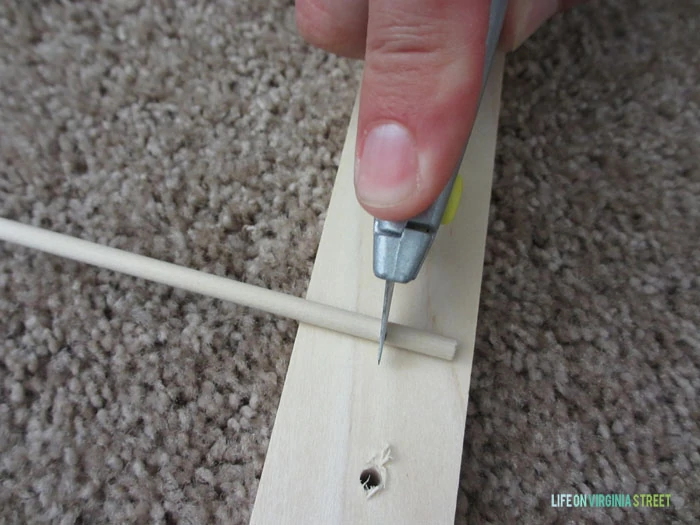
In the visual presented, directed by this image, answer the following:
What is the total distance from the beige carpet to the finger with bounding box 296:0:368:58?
0.15 feet

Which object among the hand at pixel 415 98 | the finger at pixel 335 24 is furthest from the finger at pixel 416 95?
the finger at pixel 335 24

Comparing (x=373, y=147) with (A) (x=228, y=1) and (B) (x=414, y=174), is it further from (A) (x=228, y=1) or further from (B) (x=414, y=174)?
(A) (x=228, y=1)

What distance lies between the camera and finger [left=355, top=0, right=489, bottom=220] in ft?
1.10

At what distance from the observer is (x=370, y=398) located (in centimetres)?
38

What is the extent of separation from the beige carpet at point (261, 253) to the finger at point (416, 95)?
0.12 metres

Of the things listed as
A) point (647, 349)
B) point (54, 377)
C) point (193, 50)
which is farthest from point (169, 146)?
point (647, 349)

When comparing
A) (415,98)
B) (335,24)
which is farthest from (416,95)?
(335,24)

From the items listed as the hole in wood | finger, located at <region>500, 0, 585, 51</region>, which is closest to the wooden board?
the hole in wood

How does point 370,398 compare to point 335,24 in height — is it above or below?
below

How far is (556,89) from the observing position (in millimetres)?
521

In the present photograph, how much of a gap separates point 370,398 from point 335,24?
286 millimetres

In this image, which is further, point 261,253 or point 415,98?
point 261,253

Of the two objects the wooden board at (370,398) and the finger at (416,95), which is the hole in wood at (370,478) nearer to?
the wooden board at (370,398)

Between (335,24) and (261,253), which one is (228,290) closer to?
(261,253)
